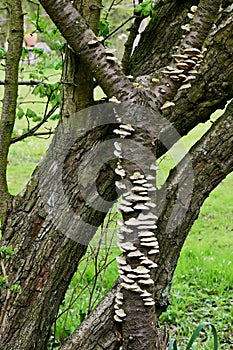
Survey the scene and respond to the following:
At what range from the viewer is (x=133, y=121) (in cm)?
175

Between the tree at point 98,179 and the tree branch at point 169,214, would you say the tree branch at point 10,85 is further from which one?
the tree branch at point 169,214

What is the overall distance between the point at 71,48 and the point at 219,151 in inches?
25.6

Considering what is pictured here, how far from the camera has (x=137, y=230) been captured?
1.74 metres

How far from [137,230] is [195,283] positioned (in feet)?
7.84

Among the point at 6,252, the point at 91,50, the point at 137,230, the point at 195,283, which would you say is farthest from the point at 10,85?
the point at 195,283

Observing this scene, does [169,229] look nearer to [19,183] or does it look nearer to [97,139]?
[97,139]

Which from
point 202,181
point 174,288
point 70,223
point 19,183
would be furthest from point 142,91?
point 19,183

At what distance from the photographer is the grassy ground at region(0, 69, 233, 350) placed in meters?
3.28

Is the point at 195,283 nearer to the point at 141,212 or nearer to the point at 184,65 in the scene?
the point at 141,212

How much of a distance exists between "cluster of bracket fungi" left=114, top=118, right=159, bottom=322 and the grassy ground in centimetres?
70

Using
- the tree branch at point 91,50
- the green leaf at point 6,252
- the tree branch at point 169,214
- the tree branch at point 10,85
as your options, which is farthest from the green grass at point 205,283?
the tree branch at point 91,50

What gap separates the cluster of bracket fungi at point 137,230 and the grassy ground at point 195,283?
70 cm

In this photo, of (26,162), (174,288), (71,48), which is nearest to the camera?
(71,48)

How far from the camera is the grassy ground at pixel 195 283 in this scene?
3279 millimetres
